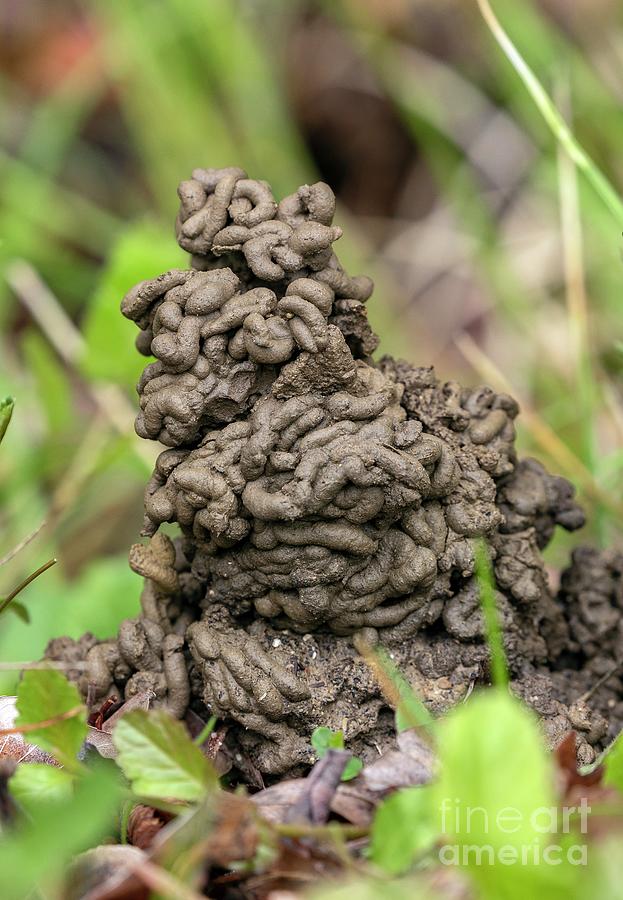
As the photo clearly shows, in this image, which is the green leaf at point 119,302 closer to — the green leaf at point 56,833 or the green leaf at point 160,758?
the green leaf at point 160,758

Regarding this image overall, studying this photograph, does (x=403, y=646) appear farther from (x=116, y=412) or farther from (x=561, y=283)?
(x=561, y=283)

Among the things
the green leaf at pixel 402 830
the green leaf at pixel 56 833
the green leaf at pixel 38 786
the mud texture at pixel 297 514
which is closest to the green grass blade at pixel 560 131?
the mud texture at pixel 297 514

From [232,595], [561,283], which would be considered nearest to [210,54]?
[561,283]

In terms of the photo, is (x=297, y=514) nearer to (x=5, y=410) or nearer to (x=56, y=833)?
(x=5, y=410)

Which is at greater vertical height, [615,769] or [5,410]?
[5,410]

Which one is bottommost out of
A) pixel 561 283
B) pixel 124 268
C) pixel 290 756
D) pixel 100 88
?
pixel 290 756

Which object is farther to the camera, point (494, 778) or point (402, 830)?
point (402, 830)

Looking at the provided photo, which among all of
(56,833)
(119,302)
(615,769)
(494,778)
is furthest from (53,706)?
(119,302)
